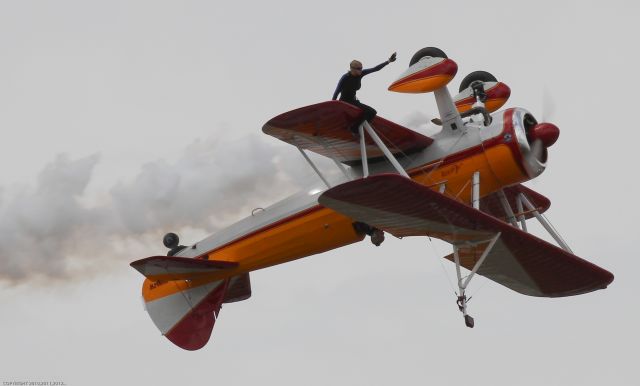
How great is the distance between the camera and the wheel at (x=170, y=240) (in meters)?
27.0

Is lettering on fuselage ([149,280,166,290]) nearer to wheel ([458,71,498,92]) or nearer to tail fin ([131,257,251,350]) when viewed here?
tail fin ([131,257,251,350])

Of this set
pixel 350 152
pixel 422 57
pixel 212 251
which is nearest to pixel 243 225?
pixel 212 251

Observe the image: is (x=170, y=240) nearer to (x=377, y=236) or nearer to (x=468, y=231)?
(x=377, y=236)

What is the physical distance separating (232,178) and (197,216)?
1.14m

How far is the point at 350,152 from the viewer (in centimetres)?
2420

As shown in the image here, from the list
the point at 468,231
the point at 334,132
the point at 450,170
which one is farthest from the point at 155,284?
the point at 468,231

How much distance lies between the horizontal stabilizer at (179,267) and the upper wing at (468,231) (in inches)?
175

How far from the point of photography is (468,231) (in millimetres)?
22766

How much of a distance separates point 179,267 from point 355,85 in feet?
17.2

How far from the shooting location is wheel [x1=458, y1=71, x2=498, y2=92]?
86.9ft

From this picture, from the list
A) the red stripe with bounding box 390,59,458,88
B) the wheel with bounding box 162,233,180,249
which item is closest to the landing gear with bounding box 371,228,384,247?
the red stripe with bounding box 390,59,458,88

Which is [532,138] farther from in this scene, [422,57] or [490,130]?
[422,57]

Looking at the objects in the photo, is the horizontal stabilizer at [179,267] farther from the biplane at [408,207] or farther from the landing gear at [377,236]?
the landing gear at [377,236]

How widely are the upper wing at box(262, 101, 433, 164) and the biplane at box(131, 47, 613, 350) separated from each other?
0.02 m
